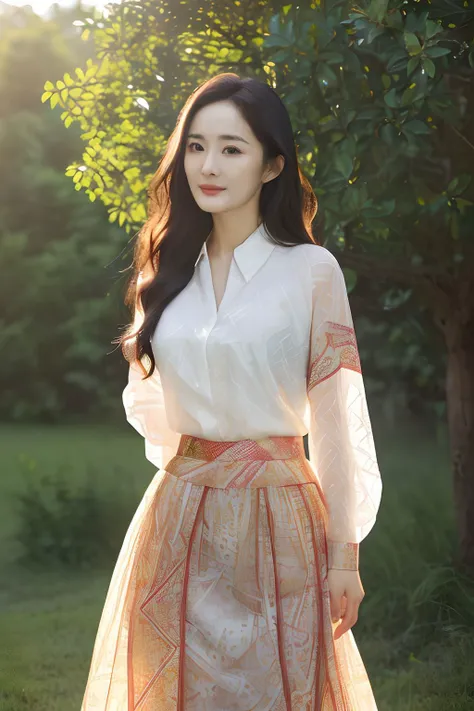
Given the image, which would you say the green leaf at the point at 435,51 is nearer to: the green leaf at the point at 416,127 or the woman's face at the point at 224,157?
the green leaf at the point at 416,127

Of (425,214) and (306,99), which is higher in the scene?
(306,99)

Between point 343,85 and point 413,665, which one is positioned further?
point 413,665

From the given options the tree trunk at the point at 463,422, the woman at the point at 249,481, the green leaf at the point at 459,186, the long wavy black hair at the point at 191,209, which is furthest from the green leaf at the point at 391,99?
the tree trunk at the point at 463,422

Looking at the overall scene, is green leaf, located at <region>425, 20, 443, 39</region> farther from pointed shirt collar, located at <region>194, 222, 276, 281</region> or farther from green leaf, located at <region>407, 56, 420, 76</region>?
pointed shirt collar, located at <region>194, 222, 276, 281</region>

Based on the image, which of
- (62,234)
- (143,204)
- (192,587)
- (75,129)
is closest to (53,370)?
(62,234)

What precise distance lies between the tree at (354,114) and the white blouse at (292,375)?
126 centimetres

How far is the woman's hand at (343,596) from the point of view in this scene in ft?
7.75

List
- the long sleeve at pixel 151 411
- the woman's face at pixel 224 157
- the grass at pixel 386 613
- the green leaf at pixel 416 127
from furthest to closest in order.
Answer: the grass at pixel 386 613, the green leaf at pixel 416 127, the long sleeve at pixel 151 411, the woman's face at pixel 224 157

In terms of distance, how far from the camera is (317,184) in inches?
156

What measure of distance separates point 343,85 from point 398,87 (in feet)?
0.65

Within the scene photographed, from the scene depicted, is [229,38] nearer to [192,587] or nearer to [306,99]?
[306,99]

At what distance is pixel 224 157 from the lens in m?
2.47

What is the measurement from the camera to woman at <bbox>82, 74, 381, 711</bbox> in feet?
7.72

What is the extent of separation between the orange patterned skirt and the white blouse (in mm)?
60
